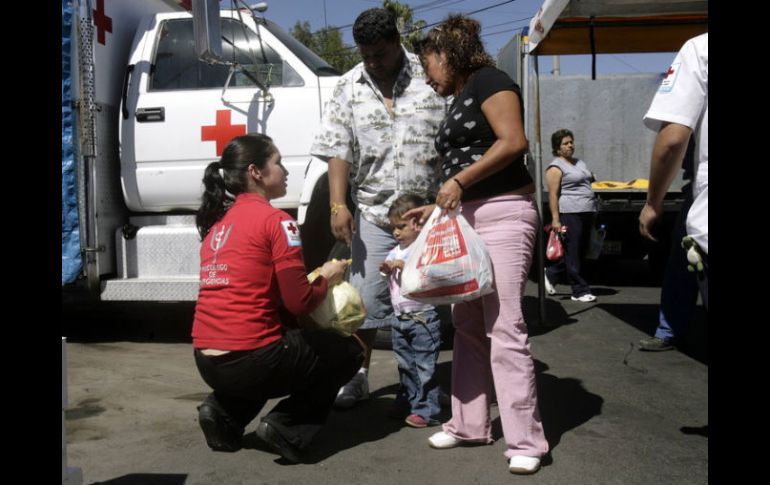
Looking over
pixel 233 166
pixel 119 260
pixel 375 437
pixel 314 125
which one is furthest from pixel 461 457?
pixel 119 260

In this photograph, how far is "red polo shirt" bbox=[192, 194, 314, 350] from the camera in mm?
3127

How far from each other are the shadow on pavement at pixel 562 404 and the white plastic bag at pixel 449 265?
0.88 meters

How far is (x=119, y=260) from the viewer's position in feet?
18.4

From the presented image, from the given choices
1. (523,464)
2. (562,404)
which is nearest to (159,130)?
(562,404)

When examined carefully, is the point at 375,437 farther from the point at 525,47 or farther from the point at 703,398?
the point at 525,47

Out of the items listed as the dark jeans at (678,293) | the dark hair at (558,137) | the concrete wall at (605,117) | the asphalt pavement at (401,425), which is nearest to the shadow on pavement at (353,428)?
the asphalt pavement at (401,425)

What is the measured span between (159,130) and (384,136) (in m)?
2.25

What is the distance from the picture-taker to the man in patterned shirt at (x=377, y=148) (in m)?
3.94

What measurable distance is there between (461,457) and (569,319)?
3.57 meters

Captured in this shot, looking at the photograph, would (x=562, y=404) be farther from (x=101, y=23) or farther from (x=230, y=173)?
(x=101, y=23)

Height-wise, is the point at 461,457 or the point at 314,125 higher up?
the point at 314,125

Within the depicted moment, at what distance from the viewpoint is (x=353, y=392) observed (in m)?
4.10

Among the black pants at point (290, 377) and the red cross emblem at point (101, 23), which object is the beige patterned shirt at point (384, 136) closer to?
the black pants at point (290, 377)
